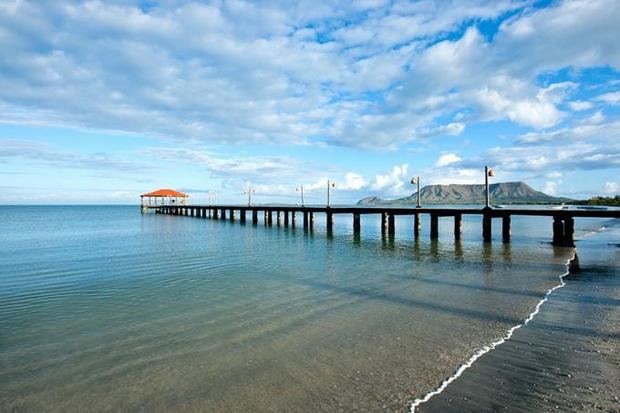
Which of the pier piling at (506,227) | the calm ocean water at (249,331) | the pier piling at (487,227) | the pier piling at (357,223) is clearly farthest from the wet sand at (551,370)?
the pier piling at (357,223)

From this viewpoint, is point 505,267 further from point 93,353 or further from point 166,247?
point 166,247

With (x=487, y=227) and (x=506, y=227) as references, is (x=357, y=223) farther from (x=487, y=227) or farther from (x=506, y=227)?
(x=506, y=227)

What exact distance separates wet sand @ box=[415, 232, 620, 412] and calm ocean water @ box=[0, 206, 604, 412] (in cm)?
42

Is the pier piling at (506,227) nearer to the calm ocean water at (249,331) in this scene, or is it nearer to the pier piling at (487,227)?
the pier piling at (487,227)

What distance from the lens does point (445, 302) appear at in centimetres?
978

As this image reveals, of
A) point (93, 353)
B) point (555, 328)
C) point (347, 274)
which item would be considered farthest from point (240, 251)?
point (555, 328)

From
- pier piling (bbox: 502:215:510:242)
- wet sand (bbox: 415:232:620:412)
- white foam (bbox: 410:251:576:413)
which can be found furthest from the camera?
pier piling (bbox: 502:215:510:242)

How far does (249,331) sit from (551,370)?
537 centimetres

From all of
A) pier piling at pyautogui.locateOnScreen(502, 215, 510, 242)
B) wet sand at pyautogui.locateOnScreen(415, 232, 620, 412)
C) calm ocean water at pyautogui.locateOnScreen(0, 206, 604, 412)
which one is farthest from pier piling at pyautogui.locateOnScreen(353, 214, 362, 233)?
wet sand at pyautogui.locateOnScreen(415, 232, 620, 412)

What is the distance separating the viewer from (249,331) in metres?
7.61

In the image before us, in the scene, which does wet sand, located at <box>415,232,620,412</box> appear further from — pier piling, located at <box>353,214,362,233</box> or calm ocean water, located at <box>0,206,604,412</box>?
pier piling, located at <box>353,214,362,233</box>

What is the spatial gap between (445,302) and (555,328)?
2.70 metres

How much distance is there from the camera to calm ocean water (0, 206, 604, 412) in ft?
16.8

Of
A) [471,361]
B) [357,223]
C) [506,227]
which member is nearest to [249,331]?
[471,361]
